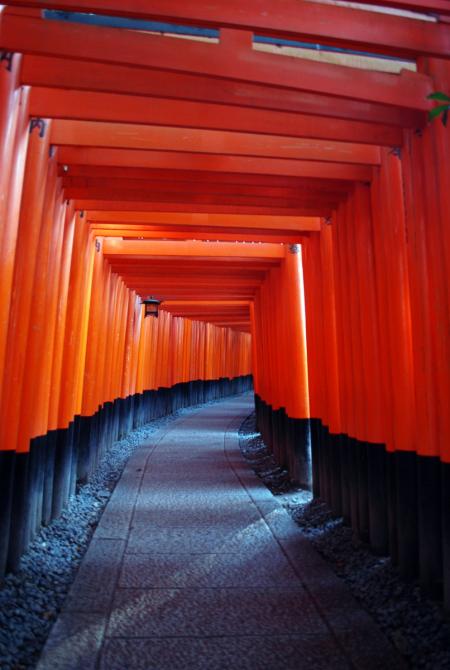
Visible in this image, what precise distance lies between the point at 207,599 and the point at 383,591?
1.20 meters

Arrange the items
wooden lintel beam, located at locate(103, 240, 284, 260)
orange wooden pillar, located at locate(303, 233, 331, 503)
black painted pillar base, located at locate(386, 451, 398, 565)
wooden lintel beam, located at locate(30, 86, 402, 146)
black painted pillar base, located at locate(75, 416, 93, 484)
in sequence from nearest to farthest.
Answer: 1. wooden lintel beam, located at locate(30, 86, 402, 146)
2. black painted pillar base, located at locate(386, 451, 398, 565)
3. orange wooden pillar, located at locate(303, 233, 331, 503)
4. black painted pillar base, located at locate(75, 416, 93, 484)
5. wooden lintel beam, located at locate(103, 240, 284, 260)

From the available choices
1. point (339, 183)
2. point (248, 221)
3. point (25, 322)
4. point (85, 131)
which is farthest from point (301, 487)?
point (85, 131)

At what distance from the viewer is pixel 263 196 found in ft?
15.8

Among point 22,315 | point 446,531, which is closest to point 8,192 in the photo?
point 22,315

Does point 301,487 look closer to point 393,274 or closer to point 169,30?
point 393,274

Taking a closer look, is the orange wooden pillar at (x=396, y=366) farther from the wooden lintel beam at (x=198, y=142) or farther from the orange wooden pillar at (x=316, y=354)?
the orange wooden pillar at (x=316, y=354)

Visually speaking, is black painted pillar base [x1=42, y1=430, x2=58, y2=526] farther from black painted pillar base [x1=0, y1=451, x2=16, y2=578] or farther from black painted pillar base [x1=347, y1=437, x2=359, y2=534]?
black painted pillar base [x1=347, y1=437, x2=359, y2=534]

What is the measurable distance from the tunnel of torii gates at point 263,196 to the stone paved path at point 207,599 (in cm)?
63

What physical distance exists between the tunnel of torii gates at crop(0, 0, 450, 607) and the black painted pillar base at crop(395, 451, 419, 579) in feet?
0.03

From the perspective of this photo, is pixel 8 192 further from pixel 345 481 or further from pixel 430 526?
pixel 345 481

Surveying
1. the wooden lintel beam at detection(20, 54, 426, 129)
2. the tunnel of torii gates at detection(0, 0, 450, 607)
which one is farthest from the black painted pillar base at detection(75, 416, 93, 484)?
the wooden lintel beam at detection(20, 54, 426, 129)

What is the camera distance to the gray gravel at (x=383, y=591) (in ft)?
8.94

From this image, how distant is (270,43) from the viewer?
13.5 ft

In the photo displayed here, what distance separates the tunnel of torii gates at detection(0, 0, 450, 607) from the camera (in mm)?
3043
